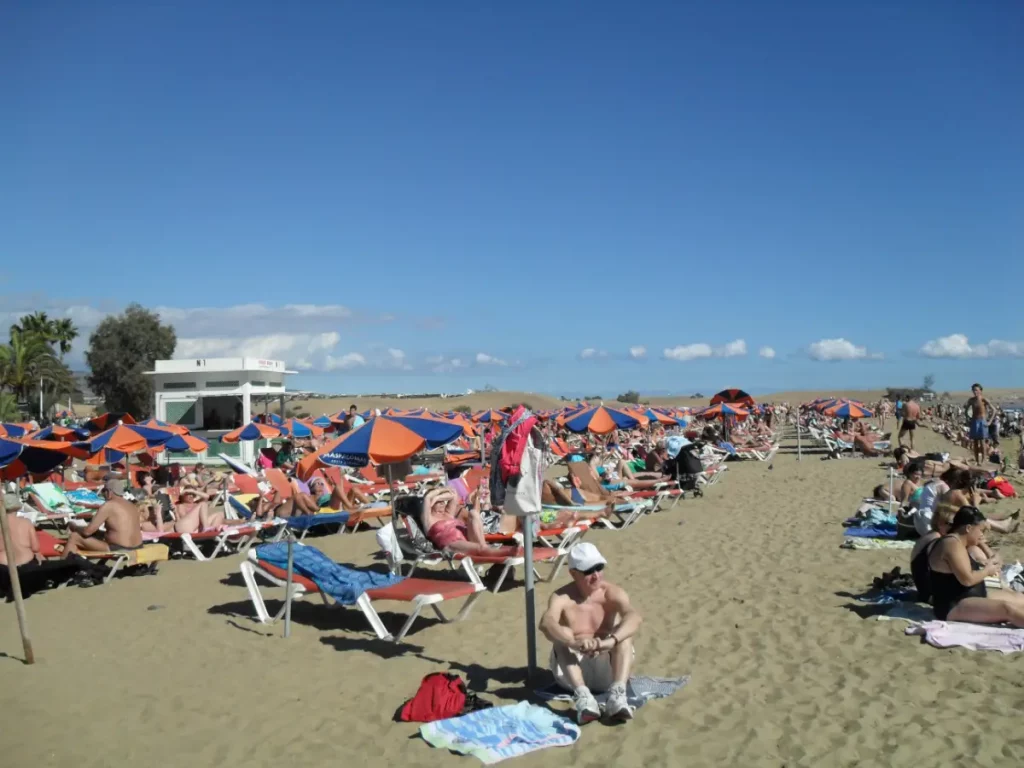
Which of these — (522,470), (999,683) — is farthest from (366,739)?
(999,683)

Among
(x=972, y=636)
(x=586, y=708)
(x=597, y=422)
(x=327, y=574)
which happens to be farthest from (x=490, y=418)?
(x=586, y=708)

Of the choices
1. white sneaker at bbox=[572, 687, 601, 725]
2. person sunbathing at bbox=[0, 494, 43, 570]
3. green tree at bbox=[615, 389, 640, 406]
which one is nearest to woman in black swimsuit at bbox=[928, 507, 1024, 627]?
white sneaker at bbox=[572, 687, 601, 725]

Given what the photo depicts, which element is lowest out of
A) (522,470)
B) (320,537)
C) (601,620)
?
(320,537)

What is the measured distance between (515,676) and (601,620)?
2.74ft

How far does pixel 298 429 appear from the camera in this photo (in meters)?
22.5

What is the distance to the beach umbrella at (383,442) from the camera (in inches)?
279

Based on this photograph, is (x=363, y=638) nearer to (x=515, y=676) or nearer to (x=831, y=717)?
(x=515, y=676)

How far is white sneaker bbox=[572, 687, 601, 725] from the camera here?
4.19 meters

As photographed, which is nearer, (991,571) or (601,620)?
(601,620)

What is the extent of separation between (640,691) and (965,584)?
2.33 meters

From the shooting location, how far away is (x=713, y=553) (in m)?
8.66

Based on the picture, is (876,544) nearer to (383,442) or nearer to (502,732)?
(383,442)

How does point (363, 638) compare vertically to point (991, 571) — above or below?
below

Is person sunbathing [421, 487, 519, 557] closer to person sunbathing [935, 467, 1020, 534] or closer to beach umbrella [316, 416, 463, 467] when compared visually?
beach umbrella [316, 416, 463, 467]
